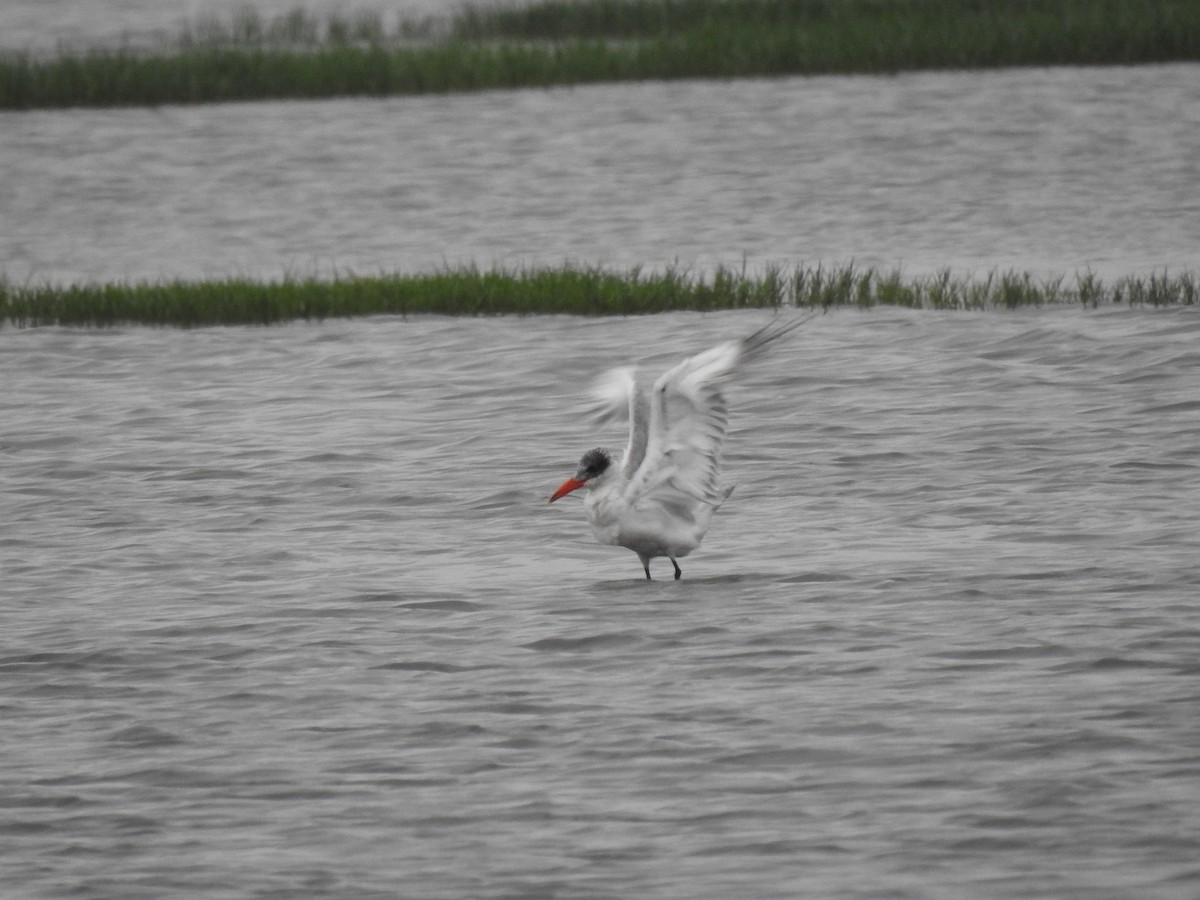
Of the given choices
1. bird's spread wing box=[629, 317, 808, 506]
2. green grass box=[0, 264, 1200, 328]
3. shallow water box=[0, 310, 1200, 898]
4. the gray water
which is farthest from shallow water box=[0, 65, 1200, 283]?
bird's spread wing box=[629, 317, 808, 506]

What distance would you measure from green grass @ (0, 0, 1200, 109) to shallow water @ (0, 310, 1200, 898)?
16.0 meters

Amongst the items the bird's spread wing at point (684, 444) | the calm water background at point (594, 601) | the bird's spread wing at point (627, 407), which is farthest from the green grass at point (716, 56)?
the bird's spread wing at point (684, 444)

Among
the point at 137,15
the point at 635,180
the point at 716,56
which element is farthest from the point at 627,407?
the point at 137,15

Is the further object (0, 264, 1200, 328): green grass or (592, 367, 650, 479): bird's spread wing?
(0, 264, 1200, 328): green grass

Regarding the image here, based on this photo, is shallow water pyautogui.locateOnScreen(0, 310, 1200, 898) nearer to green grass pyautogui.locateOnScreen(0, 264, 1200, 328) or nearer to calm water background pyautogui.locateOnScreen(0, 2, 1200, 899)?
calm water background pyautogui.locateOnScreen(0, 2, 1200, 899)

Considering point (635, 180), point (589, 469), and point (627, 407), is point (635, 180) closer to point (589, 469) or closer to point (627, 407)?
point (627, 407)

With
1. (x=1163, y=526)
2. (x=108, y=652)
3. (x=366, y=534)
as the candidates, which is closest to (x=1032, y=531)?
(x=1163, y=526)

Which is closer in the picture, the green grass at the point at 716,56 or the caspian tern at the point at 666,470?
the caspian tern at the point at 666,470

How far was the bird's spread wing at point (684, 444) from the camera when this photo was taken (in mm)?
10672

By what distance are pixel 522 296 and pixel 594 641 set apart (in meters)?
9.41

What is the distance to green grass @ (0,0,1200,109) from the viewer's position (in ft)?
106

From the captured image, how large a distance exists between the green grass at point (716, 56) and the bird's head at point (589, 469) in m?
22.4

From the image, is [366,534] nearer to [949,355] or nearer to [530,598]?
[530,598]

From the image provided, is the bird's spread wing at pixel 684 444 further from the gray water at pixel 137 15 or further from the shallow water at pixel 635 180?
the gray water at pixel 137 15
